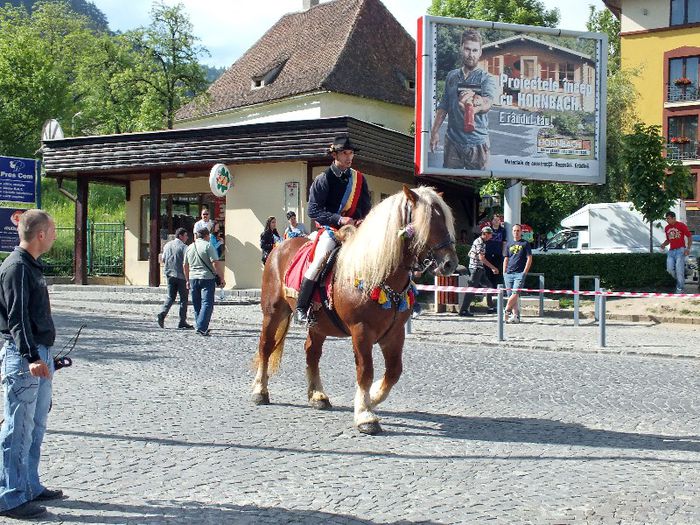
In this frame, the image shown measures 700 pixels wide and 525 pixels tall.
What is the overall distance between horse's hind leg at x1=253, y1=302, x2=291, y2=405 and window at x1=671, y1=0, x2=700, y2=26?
4619 centimetres

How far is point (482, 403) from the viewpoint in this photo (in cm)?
831

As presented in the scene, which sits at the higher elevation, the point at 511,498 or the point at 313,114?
the point at 313,114

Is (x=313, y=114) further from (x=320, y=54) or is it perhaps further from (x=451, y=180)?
(x=451, y=180)

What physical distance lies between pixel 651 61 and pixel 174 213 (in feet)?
109

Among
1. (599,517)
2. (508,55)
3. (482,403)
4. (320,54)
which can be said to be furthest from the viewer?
(320,54)

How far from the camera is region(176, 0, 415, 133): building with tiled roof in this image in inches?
1297

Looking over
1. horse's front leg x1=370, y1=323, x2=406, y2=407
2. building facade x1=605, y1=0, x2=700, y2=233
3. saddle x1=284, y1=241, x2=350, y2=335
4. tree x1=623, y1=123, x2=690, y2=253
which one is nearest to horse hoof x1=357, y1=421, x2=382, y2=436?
horse's front leg x1=370, y1=323, x2=406, y2=407

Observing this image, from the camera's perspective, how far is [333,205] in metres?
7.86

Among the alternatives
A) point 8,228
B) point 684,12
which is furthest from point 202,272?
point 684,12

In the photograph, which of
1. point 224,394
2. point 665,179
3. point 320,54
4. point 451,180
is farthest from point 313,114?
point 224,394

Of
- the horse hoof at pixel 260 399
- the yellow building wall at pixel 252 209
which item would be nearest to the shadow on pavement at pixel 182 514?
the horse hoof at pixel 260 399

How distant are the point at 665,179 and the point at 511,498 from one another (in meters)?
20.6

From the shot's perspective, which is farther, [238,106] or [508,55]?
[238,106]

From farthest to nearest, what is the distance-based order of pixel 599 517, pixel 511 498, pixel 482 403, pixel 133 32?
pixel 133 32, pixel 482 403, pixel 511 498, pixel 599 517
